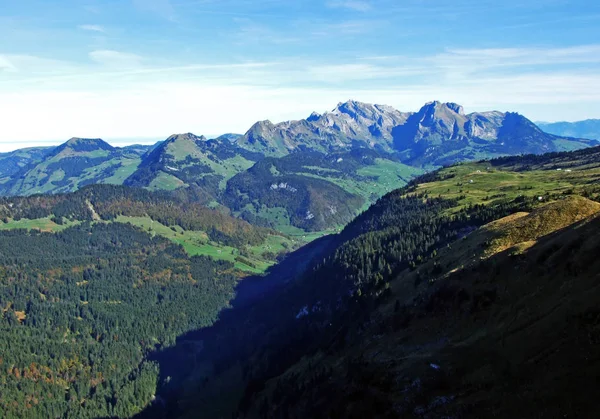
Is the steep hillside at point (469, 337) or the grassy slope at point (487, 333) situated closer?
the grassy slope at point (487, 333)

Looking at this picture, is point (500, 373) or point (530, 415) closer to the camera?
point (530, 415)

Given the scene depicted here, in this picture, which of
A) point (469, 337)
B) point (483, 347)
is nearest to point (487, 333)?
point (469, 337)

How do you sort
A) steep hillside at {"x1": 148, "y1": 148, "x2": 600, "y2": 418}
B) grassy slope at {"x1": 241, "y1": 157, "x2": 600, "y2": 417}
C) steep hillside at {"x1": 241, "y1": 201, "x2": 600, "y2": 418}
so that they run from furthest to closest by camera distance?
steep hillside at {"x1": 148, "y1": 148, "x2": 600, "y2": 418}
grassy slope at {"x1": 241, "y1": 157, "x2": 600, "y2": 417}
steep hillside at {"x1": 241, "y1": 201, "x2": 600, "y2": 418}

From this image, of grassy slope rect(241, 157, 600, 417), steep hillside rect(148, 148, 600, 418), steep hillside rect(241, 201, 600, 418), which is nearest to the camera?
steep hillside rect(241, 201, 600, 418)

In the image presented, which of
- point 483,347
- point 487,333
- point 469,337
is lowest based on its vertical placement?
point 469,337

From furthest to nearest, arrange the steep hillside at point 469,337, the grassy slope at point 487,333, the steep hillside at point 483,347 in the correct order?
the steep hillside at point 469,337 < the grassy slope at point 487,333 < the steep hillside at point 483,347

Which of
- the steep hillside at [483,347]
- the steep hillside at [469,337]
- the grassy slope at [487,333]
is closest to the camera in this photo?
the steep hillside at [483,347]

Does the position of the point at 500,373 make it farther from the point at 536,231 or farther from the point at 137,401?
the point at 137,401

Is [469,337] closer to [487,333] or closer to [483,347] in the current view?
[487,333]

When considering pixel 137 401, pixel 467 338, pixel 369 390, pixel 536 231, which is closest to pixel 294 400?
pixel 369 390

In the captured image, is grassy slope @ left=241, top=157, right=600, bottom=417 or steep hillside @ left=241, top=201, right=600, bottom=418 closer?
steep hillside @ left=241, top=201, right=600, bottom=418

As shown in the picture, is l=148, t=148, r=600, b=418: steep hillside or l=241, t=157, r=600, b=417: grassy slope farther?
l=148, t=148, r=600, b=418: steep hillside
